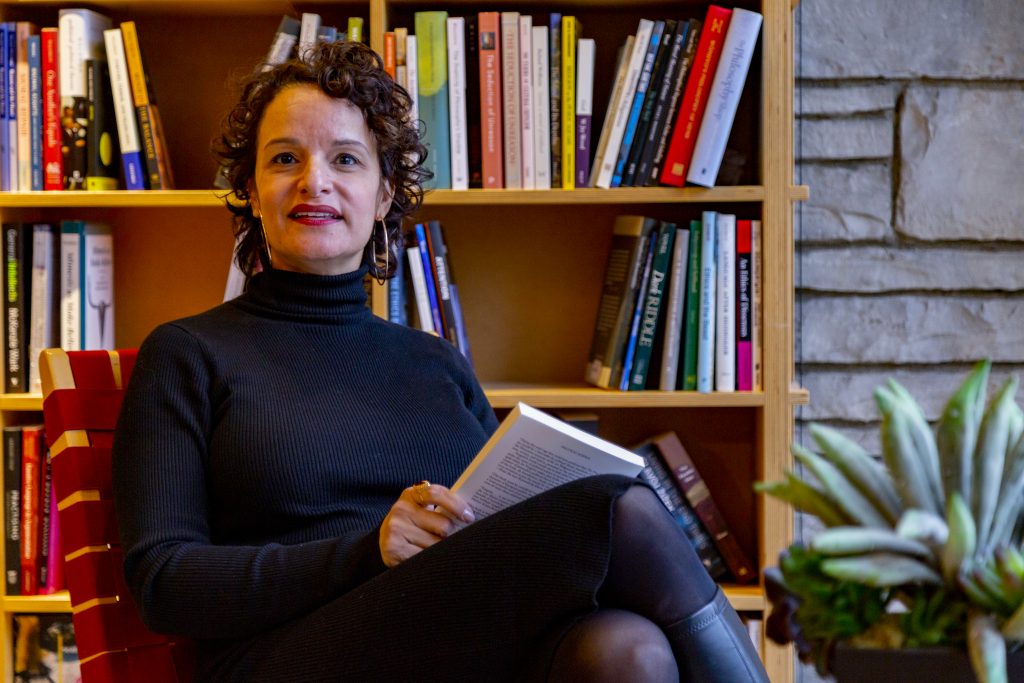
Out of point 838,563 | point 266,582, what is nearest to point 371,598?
point 266,582

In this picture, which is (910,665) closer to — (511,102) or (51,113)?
(511,102)

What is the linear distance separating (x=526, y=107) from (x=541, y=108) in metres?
0.03

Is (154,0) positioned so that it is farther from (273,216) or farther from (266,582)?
(266,582)

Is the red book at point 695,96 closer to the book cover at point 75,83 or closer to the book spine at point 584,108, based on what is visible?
the book spine at point 584,108

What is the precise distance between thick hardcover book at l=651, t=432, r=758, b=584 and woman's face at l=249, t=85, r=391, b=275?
75cm

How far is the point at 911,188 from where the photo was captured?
1.98 m

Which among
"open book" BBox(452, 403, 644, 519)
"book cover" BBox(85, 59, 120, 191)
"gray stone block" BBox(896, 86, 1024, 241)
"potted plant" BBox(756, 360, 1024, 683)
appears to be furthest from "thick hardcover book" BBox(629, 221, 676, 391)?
"potted plant" BBox(756, 360, 1024, 683)

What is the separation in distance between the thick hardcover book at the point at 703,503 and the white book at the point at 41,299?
42.2 inches

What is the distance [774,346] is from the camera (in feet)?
6.05

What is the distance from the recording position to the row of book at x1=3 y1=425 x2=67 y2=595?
1.88 metres

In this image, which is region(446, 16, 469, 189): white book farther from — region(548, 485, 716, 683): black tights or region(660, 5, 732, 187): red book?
region(548, 485, 716, 683): black tights

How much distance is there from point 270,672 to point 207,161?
121 cm

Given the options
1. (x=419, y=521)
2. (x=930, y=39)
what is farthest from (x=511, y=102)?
(x=419, y=521)

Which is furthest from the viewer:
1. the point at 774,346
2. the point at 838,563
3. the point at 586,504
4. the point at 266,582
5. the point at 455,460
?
the point at 774,346
